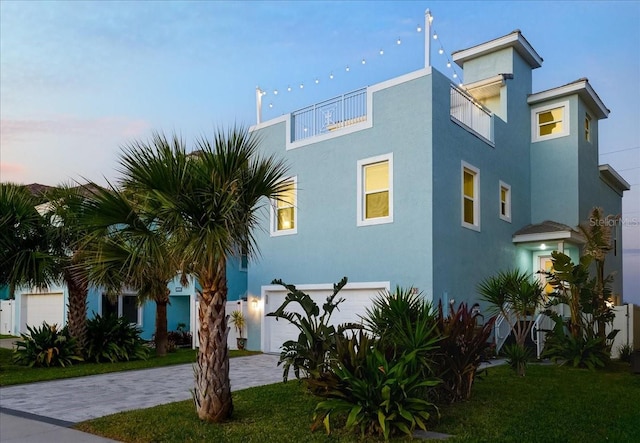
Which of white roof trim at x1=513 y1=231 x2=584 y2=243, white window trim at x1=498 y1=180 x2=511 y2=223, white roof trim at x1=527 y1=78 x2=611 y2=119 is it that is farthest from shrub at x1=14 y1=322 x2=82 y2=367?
white roof trim at x1=527 y1=78 x2=611 y2=119

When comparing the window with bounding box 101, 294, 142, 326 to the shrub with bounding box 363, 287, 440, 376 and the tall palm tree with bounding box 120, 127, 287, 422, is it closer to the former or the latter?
the tall palm tree with bounding box 120, 127, 287, 422

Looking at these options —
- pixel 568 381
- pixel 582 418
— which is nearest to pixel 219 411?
pixel 582 418

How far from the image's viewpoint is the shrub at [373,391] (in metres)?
6.39

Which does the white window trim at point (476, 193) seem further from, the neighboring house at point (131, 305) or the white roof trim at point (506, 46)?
the neighboring house at point (131, 305)

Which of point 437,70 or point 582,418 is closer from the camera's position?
point 582,418

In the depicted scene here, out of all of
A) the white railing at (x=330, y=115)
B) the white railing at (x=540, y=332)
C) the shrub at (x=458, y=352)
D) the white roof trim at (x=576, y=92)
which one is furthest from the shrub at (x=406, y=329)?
the white roof trim at (x=576, y=92)

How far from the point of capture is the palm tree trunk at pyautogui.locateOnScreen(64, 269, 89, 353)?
14.8 metres

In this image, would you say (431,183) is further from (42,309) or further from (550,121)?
(42,309)

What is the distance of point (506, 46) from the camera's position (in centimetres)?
1872

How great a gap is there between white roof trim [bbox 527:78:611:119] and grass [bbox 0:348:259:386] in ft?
44.3

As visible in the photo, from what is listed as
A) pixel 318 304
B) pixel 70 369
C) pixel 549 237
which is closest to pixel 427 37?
pixel 549 237

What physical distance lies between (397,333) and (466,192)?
894 centimetres

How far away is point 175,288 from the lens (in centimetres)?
2322

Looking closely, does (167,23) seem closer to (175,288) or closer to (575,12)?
(175,288)
